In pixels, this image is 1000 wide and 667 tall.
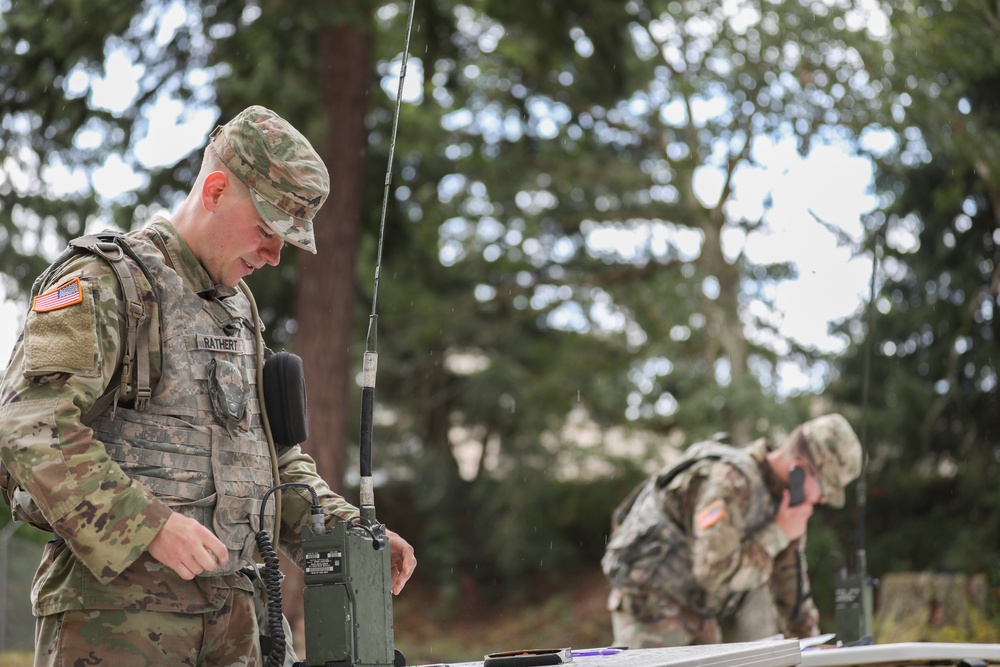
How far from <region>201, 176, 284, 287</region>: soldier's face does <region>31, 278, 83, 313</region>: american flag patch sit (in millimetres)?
379

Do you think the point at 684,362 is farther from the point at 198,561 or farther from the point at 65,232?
the point at 198,561

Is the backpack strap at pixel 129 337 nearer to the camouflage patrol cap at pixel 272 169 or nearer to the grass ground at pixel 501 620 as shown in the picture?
the camouflage patrol cap at pixel 272 169

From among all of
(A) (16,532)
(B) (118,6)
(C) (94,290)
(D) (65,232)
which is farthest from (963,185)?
(C) (94,290)

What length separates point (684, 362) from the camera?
580 inches

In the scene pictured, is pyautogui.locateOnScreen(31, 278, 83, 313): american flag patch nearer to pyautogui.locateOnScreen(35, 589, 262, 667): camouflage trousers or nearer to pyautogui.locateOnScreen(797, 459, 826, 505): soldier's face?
pyautogui.locateOnScreen(35, 589, 262, 667): camouflage trousers

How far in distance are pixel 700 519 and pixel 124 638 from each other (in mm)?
3514

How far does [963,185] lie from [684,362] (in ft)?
13.6

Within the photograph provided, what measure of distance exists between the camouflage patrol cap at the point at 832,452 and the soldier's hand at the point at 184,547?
405cm

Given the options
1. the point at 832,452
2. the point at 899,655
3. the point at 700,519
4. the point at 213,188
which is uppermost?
the point at 213,188

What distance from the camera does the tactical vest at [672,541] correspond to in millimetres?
5680

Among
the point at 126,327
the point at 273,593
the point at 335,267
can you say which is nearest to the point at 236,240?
the point at 126,327

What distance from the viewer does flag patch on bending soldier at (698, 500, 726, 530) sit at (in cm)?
538

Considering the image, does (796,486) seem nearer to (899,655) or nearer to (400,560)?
(899,655)

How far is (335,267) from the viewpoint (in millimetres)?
10680
